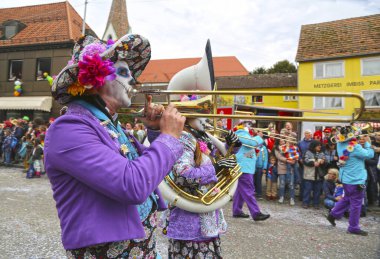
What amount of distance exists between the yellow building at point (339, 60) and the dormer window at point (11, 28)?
63.0 feet

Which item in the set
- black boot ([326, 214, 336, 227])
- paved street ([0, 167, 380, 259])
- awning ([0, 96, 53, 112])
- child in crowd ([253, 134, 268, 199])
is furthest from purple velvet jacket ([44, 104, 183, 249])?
awning ([0, 96, 53, 112])

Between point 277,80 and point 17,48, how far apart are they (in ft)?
62.2

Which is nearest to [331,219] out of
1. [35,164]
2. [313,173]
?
[313,173]

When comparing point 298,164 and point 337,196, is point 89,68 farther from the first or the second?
point 298,164

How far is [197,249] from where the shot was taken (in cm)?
252

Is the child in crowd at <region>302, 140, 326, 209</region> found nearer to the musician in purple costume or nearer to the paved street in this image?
the paved street

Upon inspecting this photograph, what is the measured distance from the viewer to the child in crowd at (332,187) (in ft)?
21.7

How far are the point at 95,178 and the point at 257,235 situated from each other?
417 cm

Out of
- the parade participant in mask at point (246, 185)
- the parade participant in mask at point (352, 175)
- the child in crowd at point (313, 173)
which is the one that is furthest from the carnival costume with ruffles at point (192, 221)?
the child in crowd at point (313, 173)

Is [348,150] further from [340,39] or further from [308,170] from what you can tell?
[340,39]

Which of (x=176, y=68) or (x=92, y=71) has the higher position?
(x=176, y=68)

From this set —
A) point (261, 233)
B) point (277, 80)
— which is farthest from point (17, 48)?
point (261, 233)

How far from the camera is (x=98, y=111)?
1.45 meters

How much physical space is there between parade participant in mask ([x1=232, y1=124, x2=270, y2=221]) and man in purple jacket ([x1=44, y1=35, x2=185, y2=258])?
3.90 metres
